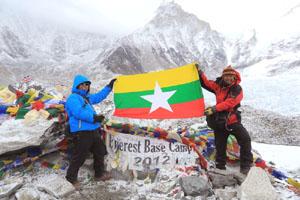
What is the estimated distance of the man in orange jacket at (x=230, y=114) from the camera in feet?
15.6

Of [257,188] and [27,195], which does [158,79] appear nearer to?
[257,188]

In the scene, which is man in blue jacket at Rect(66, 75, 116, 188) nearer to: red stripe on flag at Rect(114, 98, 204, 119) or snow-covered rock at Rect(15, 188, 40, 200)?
snow-covered rock at Rect(15, 188, 40, 200)

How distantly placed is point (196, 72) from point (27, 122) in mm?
2933

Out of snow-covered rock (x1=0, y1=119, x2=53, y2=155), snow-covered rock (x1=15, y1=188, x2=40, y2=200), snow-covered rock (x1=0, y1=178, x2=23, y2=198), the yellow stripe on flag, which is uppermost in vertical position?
the yellow stripe on flag

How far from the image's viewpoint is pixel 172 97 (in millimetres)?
5730

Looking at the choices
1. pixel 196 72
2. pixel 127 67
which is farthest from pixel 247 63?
pixel 196 72

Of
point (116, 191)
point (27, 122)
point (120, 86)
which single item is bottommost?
point (116, 191)

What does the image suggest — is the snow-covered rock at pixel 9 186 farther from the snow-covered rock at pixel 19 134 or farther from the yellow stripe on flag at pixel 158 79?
the yellow stripe on flag at pixel 158 79

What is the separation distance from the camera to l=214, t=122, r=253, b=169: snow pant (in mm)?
4836

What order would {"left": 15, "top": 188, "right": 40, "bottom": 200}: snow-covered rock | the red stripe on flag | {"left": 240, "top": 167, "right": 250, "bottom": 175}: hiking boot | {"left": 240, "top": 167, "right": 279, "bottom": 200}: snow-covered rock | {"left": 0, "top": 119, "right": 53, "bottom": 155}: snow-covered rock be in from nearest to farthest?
{"left": 240, "top": 167, "right": 279, "bottom": 200}: snow-covered rock, {"left": 15, "top": 188, "right": 40, "bottom": 200}: snow-covered rock, {"left": 240, "top": 167, "right": 250, "bottom": 175}: hiking boot, {"left": 0, "top": 119, "right": 53, "bottom": 155}: snow-covered rock, the red stripe on flag

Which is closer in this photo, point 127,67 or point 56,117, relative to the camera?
point 56,117

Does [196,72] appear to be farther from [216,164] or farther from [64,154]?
[64,154]

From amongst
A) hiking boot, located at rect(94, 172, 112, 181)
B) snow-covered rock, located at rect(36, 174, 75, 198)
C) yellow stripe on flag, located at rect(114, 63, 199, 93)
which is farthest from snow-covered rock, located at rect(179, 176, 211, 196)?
yellow stripe on flag, located at rect(114, 63, 199, 93)

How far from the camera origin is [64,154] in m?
5.55
